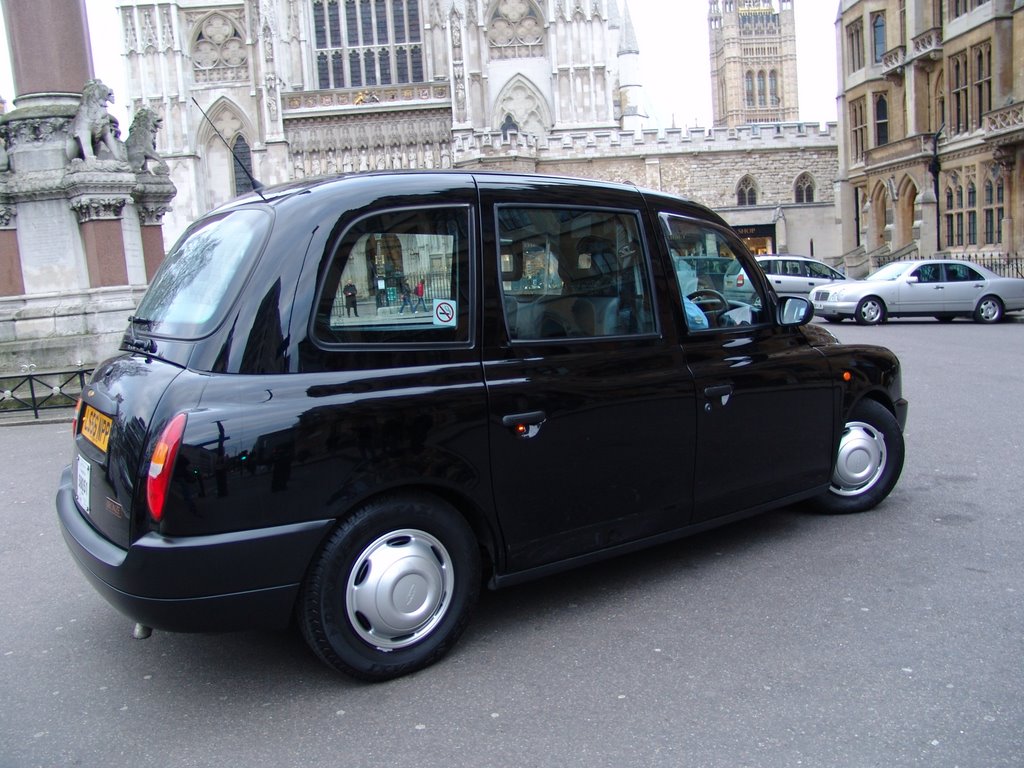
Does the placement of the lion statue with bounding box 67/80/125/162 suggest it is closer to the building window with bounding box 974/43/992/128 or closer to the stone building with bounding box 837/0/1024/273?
the stone building with bounding box 837/0/1024/273

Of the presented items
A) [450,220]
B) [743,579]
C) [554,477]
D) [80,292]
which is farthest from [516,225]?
[80,292]

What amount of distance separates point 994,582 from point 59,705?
13.2 feet

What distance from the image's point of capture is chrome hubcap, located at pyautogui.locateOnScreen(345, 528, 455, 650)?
10.7 feet

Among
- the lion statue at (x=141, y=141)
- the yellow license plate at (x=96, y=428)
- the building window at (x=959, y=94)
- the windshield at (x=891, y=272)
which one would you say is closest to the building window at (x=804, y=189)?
the building window at (x=959, y=94)

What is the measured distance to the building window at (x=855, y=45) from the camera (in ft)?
115

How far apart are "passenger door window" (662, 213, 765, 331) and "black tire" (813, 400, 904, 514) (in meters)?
1.03

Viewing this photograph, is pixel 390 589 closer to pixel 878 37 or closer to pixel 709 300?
pixel 709 300

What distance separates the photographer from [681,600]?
4.03 m

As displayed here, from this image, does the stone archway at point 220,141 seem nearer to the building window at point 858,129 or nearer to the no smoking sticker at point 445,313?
the building window at point 858,129

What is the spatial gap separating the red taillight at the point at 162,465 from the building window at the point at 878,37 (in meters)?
36.4

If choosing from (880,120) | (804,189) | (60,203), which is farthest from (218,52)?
(60,203)

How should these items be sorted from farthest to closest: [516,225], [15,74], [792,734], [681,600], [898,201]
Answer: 1. [898,201]
2. [15,74]
3. [681,600]
4. [516,225]
5. [792,734]

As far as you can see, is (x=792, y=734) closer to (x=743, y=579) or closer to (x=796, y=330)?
(x=743, y=579)

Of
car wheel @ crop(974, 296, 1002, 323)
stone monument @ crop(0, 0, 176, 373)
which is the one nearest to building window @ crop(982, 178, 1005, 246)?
car wheel @ crop(974, 296, 1002, 323)
